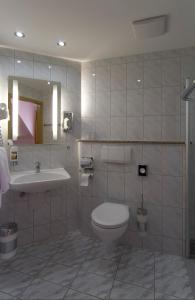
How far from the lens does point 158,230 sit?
2.18 meters

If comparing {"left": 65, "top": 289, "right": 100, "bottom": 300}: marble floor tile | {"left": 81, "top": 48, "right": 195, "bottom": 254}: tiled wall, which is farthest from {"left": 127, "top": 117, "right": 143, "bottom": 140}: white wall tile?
{"left": 65, "top": 289, "right": 100, "bottom": 300}: marble floor tile

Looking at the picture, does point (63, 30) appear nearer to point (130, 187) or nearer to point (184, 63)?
point (184, 63)

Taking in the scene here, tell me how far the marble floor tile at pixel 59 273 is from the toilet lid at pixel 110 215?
1.69 feet

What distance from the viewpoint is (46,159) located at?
2383 mm

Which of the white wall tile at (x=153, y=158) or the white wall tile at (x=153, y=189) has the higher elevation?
the white wall tile at (x=153, y=158)

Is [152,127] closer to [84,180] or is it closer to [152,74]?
[152,74]

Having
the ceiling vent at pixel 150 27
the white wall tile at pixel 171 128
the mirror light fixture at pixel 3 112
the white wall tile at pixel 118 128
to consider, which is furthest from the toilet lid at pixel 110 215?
the ceiling vent at pixel 150 27

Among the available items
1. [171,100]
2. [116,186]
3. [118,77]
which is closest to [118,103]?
[118,77]

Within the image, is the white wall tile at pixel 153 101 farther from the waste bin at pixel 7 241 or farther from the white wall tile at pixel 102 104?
the waste bin at pixel 7 241

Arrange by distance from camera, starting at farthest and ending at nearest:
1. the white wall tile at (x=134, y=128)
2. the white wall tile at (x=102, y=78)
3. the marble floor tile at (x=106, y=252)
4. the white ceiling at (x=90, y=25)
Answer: the white wall tile at (x=102, y=78) < the white wall tile at (x=134, y=128) < the marble floor tile at (x=106, y=252) < the white ceiling at (x=90, y=25)

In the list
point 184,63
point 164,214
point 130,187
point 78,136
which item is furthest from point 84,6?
point 164,214

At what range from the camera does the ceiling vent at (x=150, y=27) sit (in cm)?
164

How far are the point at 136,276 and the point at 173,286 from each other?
31 centimetres

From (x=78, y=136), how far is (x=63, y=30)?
1193mm
